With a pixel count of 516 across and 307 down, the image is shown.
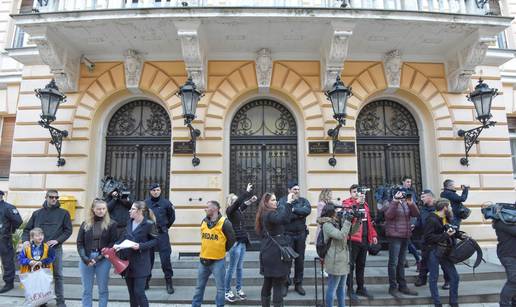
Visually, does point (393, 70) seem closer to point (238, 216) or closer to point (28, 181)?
point (238, 216)

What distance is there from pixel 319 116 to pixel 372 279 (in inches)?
175

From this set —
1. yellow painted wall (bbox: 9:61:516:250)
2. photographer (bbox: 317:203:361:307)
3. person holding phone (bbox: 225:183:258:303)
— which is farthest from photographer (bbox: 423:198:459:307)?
yellow painted wall (bbox: 9:61:516:250)

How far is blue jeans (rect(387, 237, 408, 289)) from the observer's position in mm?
6038

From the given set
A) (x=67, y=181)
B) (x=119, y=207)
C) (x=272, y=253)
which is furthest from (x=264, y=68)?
(x=67, y=181)

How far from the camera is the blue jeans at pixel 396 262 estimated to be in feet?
19.8

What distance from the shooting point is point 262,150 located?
9.52 metres

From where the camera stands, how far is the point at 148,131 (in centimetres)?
980

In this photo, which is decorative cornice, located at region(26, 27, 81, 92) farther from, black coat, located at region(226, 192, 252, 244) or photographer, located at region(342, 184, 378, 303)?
photographer, located at region(342, 184, 378, 303)

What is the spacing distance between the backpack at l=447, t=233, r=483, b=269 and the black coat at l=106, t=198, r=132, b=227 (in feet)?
18.9

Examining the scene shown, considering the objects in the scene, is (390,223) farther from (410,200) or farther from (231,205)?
(231,205)

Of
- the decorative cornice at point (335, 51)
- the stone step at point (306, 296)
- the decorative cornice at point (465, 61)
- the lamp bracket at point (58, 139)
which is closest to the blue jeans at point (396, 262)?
the stone step at point (306, 296)

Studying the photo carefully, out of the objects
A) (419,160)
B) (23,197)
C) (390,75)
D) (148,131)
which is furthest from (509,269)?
(23,197)

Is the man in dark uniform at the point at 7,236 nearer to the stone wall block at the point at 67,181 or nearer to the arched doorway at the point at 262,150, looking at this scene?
the stone wall block at the point at 67,181

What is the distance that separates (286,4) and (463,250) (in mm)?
7264
